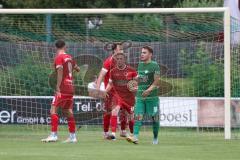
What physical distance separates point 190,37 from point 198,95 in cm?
181

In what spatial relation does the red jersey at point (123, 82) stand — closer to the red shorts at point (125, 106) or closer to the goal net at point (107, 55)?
the red shorts at point (125, 106)

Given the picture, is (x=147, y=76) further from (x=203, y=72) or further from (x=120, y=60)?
(x=203, y=72)

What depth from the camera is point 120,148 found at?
17453 mm

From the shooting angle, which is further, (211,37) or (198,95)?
(198,95)

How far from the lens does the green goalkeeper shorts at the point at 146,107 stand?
18.7m

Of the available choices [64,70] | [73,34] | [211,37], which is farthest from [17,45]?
[211,37]

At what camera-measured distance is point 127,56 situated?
21.9 m

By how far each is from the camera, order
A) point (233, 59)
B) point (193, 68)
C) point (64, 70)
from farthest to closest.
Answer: point (193, 68)
point (233, 59)
point (64, 70)

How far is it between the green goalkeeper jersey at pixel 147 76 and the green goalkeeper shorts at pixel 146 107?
10 centimetres

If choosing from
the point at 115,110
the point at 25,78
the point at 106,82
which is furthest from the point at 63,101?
the point at 25,78

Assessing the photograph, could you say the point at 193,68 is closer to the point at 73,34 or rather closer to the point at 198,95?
the point at 198,95

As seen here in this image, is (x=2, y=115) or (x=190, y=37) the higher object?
(x=190, y=37)

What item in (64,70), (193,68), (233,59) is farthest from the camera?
(193,68)

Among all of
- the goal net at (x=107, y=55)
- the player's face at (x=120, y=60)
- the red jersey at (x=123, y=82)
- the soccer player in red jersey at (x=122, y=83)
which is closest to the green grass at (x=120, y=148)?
the goal net at (x=107, y=55)
